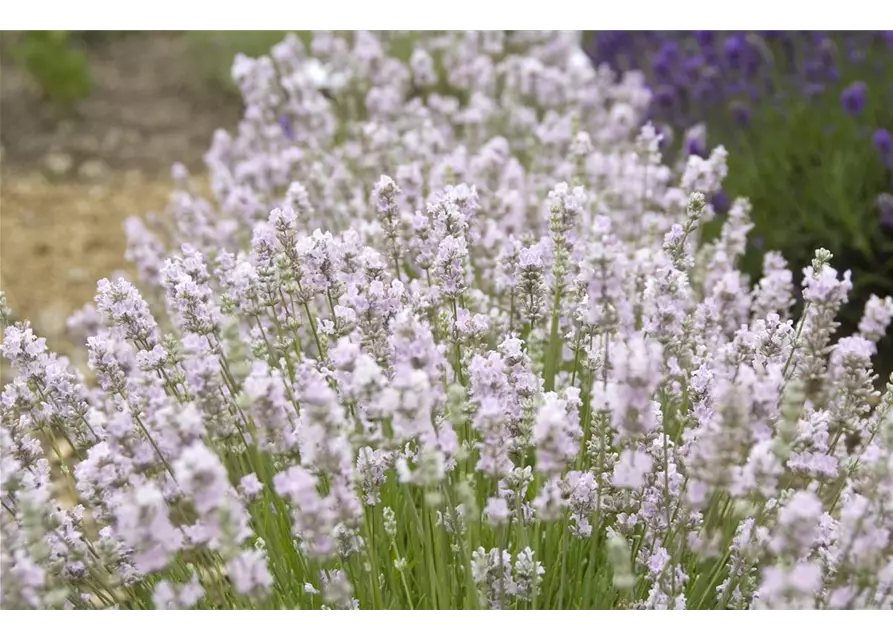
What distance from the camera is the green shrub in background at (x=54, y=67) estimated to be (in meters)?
7.62

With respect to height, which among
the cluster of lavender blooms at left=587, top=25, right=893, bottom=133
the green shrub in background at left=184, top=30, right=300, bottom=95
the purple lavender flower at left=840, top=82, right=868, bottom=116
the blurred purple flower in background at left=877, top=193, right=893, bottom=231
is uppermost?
the green shrub in background at left=184, top=30, right=300, bottom=95

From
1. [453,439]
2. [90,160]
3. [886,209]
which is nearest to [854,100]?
[886,209]

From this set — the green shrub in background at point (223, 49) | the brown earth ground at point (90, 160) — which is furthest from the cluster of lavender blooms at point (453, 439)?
the green shrub in background at point (223, 49)

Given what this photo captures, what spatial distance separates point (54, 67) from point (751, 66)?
5.58 m

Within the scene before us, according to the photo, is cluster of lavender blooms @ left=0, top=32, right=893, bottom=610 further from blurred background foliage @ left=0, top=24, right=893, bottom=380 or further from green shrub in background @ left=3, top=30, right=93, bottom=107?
green shrub in background @ left=3, top=30, right=93, bottom=107

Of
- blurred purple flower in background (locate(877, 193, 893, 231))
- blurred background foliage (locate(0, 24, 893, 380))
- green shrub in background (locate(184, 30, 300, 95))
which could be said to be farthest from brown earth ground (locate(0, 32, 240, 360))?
blurred purple flower in background (locate(877, 193, 893, 231))

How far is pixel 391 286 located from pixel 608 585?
31.4 inches

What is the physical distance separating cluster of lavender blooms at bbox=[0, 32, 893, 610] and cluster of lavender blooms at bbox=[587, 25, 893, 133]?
7.91ft

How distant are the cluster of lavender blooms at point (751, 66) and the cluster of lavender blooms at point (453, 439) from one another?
7.91ft

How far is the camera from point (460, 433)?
206 cm

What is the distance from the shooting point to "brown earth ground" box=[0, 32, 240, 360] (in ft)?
16.9

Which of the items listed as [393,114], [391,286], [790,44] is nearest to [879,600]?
[391,286]

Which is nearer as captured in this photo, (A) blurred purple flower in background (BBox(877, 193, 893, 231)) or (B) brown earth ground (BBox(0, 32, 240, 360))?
(A) blurred purple flower in background (BBox(877, 193, 893, 231))

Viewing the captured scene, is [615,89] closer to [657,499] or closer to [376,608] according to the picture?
[657,499]
